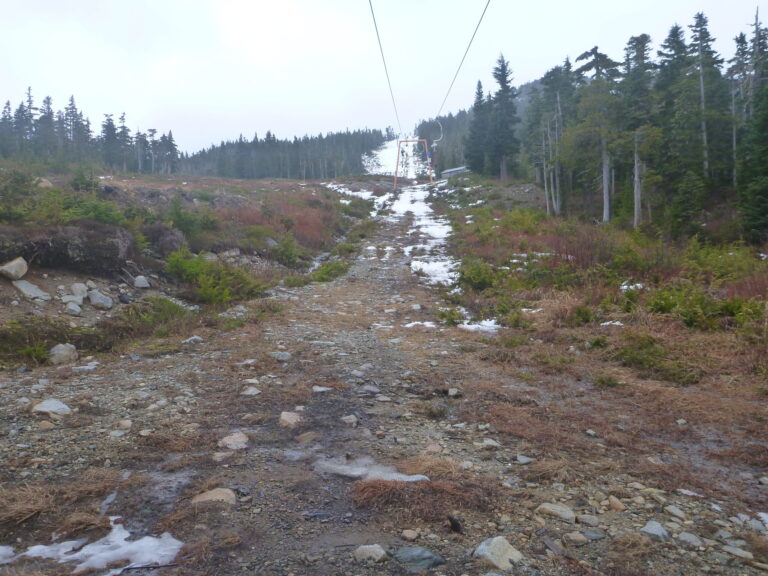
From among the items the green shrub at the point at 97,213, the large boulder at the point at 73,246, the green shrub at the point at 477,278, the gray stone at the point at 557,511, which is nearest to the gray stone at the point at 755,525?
the gray stone at the point at 557,511

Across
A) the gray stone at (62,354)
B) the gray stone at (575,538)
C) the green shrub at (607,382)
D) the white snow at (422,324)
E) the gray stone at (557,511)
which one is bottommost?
the green shrub at (607,382)

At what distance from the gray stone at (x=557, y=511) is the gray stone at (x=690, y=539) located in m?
0.57

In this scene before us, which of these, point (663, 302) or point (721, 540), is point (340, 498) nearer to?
point (721, 540)

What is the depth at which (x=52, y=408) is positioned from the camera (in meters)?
4.12

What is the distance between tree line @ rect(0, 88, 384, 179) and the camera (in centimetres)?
6576

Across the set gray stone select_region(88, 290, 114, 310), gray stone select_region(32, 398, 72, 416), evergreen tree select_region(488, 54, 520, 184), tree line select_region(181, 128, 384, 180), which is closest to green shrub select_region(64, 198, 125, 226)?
gray stone select_region(88, 290, 114, 310)

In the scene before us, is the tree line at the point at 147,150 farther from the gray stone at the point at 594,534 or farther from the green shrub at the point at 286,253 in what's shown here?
the gray stone at the point at 594,534

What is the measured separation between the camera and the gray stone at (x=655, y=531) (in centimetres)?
251

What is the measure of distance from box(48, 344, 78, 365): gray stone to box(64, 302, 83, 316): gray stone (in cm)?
125

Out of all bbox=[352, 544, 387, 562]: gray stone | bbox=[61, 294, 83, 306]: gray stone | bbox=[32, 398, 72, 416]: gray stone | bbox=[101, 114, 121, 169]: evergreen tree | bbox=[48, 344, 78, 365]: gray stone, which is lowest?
bbox=[352, 544, 387, 562]: gray stone

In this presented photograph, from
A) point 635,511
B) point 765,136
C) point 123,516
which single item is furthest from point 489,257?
point 765,136

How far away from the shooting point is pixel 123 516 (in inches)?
105

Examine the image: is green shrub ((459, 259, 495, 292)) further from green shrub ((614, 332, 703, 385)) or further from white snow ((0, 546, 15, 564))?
white snow ((0, 546, 15, 564))

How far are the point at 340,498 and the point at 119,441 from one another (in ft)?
6.77
